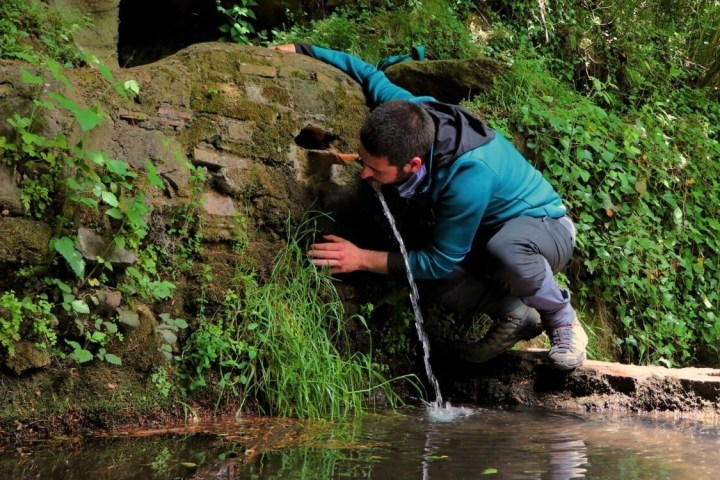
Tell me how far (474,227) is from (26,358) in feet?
6.80

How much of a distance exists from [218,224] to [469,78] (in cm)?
241

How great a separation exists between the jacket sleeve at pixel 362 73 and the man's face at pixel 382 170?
2.88 ft

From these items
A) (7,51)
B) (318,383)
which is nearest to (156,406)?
(318,383)

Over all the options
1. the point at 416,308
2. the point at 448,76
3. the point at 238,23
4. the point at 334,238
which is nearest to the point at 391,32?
the point at 448,76

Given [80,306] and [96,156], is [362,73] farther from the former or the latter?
[80,306]

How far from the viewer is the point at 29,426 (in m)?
2.88

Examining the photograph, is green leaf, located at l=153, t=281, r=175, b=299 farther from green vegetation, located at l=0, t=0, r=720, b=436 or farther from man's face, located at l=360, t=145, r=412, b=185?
man's face, located at l=360, t=145, r=412, b=185

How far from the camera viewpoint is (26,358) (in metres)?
2.89

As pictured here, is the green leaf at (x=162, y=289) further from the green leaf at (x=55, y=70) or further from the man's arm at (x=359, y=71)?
the man's arm at (x=359, y=71)

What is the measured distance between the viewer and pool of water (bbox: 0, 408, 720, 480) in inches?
96.3

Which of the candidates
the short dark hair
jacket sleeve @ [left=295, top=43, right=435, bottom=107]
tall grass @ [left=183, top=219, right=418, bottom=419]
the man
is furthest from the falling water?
jacket sleeve @ [left=295, top=43, right=435, bottom=107]

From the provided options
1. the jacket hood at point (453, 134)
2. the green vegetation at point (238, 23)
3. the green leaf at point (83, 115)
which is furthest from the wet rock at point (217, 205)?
the green vegetation at point (238, 23)

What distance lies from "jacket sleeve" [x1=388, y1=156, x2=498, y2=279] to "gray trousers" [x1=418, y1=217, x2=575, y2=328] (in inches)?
7.0

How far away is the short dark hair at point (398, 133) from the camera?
343 centimetres
